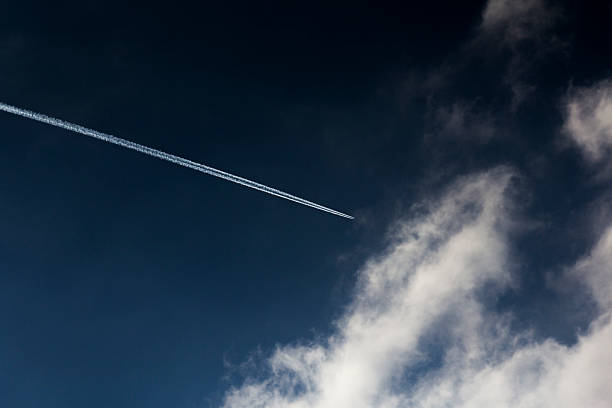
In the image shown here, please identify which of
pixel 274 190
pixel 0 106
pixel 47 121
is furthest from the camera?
pixel 274 190

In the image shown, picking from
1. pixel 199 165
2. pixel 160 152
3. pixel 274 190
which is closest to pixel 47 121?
pixel 160 152

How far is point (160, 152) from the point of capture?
49.2 meters

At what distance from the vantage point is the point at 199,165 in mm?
51844

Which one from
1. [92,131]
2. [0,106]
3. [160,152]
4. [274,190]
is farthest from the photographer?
[274,190]

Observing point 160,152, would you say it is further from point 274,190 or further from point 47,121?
point 274,190

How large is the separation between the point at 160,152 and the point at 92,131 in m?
7.93

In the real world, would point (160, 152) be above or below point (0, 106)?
above

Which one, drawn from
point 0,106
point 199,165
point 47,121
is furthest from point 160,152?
point 0,106

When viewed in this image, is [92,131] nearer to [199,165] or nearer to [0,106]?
[0,106]

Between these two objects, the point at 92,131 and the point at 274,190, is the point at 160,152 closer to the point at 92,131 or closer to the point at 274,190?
the point at 92,131

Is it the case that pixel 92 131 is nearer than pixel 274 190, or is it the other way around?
pixel 92 131

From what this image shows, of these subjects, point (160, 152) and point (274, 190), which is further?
point (274, 190)

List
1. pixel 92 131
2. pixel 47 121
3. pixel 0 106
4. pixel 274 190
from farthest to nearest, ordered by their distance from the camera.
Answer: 1. pixel 274 190
2. pixel 92 131
3. pixel 47 121
4. pixel 0 106

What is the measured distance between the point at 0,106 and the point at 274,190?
33.7m
